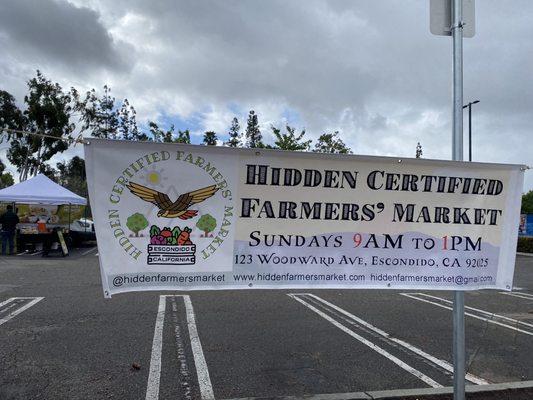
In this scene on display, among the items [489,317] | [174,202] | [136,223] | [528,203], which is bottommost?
[489,317]

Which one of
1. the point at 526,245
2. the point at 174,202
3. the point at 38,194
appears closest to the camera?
the point at 174,202

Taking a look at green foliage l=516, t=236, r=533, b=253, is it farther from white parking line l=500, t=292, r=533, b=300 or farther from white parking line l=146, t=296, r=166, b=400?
white parking line l=146, t=296, r=166, b=400

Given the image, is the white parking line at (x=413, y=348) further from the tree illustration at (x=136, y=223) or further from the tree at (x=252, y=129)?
the tree at (x=252, y=129)

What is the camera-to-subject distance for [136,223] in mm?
3473

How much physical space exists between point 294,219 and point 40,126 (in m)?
37.6

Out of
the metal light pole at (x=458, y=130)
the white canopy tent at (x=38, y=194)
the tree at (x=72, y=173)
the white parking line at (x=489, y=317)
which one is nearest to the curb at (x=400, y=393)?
the metal light pole at (x=458, y=130)

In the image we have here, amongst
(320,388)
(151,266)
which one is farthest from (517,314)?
(151,266)

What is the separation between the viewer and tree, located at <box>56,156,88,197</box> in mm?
47644

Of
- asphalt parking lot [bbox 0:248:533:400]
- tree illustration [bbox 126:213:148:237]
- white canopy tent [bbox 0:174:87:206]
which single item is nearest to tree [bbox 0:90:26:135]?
white canopy tent [bbox 0:174:87:206]

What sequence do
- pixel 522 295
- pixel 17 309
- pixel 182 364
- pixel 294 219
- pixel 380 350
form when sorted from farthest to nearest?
pixel 522 295, pixel 17 309, pixel 380 350, pixel 182 364, pixel 294 219

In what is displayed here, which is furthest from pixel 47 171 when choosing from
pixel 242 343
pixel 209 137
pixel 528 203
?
pixel 528 203

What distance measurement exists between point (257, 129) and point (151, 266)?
174 feet

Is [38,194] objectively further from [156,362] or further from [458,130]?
[458,130]

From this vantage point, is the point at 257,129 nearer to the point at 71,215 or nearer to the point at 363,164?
the point at 71,215
